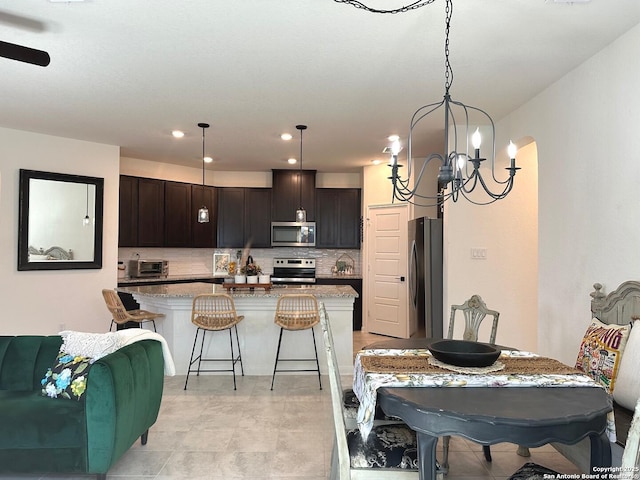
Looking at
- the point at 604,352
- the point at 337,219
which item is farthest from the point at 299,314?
the point at 337,219

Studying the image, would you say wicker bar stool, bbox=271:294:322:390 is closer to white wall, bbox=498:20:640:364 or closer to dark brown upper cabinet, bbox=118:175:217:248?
white wall, bbox=498:20:640:364

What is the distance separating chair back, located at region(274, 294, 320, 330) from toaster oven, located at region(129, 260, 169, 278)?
2.95 metres

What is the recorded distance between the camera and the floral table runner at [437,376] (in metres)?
1.80

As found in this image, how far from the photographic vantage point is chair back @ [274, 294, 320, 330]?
13.3 ft

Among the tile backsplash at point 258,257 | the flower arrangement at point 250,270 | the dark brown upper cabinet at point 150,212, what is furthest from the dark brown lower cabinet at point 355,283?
the dark brown upper cabinet at point 150,212

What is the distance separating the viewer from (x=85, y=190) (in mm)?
5246

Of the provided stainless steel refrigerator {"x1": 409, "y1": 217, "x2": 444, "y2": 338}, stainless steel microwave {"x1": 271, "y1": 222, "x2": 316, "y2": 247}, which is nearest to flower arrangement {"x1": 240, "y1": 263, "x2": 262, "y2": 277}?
stainless steel refrigerator {"x1": 409, "y1": 217, "x2": 444, "y2": 338}

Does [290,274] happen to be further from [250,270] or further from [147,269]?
[250,270]

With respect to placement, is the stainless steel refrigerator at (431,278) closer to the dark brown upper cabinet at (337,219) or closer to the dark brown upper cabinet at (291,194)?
the dark brown upper cabinet at (337,219)

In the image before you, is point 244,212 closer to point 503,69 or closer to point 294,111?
point 294,111

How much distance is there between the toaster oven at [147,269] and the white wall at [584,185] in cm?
509

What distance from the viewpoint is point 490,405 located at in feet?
5.25

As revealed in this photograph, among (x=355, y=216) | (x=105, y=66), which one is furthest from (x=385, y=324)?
(x=105, y=66)

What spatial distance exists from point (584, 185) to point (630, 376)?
1.45 m
